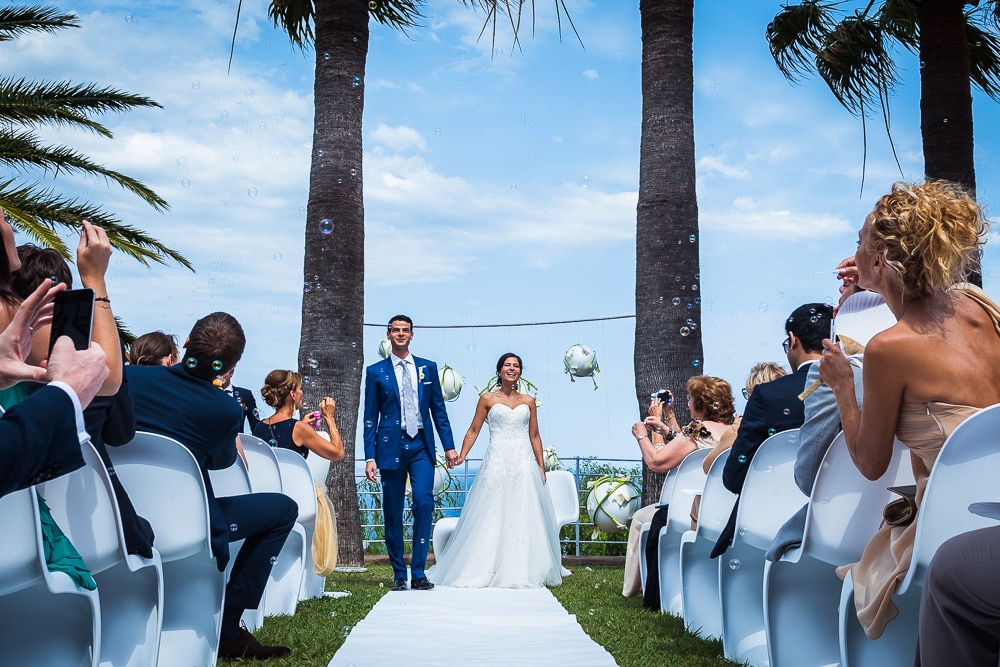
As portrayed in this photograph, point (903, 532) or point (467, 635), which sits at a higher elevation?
point (903, 532)

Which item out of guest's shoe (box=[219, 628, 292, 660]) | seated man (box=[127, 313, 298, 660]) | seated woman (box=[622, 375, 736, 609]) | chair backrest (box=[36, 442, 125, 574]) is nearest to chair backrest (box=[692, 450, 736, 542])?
seated woman (box=[622, 375, 736, 609])

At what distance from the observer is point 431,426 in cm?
773

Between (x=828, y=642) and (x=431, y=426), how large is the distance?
4.93m

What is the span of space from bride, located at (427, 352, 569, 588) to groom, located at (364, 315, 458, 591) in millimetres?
509

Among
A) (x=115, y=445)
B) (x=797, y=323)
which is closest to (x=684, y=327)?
(x=797, y=323)

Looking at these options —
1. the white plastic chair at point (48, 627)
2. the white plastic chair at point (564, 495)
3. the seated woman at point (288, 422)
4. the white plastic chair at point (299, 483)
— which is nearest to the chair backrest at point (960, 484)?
the white plastic chair at point (48, 627)

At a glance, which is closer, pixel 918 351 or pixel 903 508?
pixel 918 351

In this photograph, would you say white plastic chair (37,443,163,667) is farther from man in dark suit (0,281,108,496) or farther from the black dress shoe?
the black dress shoe

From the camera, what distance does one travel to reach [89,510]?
2.58m

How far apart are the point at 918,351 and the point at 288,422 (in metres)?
5.26

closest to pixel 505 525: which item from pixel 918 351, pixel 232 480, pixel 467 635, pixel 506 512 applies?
pixel 506 512

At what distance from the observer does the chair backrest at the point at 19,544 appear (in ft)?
6.77

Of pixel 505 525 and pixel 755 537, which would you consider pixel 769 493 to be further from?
pixel 505 525

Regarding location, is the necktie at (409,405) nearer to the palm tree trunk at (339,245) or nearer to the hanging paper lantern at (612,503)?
the palm tree trunk at (339,245)
